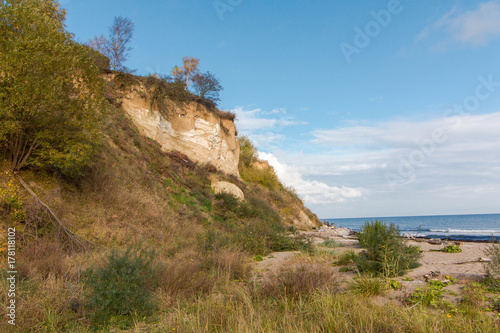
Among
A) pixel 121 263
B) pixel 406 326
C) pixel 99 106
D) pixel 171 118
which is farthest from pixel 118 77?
pixel 406 326

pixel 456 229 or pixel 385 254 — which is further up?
pixel 385 254

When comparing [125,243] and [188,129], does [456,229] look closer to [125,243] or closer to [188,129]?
[188,129]

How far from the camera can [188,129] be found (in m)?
25.1

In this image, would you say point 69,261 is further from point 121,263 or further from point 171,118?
point 171,118

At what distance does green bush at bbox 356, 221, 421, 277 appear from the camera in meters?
6.83

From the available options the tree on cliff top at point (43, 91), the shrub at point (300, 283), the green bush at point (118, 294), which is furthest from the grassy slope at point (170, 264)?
the tree on cliff top at point (43, 91)

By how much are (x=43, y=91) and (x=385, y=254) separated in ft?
35.3

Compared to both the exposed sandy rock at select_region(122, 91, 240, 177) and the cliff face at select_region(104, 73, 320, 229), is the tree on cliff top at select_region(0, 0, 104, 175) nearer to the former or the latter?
the cliff face at select_region(104, 73, 320, 229)

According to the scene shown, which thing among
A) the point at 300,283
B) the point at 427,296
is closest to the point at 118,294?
the point at 300,283

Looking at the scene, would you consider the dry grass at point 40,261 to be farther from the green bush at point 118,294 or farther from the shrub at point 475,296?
the shrub at point 475,296

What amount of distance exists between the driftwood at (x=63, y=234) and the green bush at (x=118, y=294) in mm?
4654

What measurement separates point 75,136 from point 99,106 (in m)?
1.59

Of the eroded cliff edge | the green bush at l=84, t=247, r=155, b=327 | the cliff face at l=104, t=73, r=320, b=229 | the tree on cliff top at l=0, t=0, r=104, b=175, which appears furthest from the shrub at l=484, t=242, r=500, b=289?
the eroded cliff edge

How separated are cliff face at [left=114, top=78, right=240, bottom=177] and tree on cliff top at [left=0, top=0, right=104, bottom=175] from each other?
33.7ft
